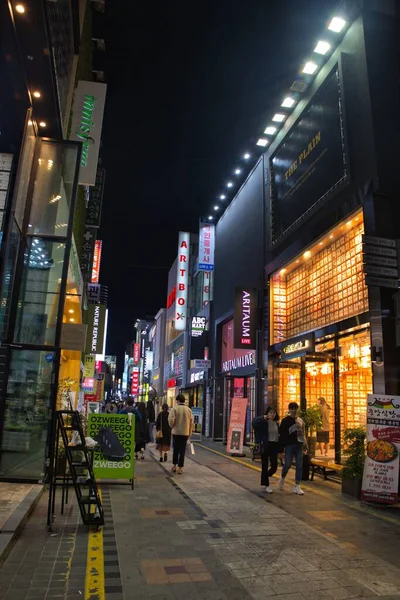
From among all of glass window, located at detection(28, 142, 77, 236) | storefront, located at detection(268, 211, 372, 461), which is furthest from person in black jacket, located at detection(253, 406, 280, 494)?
glass window, located at detection(28, 142, 77, 236)

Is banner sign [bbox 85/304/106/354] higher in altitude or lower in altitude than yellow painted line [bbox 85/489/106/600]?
higher

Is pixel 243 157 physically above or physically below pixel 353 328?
above

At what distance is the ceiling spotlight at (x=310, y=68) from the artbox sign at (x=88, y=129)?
20.8 feet

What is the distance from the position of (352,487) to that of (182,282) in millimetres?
27435

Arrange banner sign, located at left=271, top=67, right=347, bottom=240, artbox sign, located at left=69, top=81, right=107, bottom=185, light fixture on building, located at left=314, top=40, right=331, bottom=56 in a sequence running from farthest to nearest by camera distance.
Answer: light fixture on building, located at left=314, top=40, right=331, bottom=56 < artbox sign, located at left=69, top=81, right=107, bottom=185 < banner sign, located at left=271, top=67, right=347, bottom=240

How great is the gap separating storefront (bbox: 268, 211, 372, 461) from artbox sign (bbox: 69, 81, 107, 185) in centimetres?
693

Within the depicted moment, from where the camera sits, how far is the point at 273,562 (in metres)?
4.65

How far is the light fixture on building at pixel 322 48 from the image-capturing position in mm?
13023

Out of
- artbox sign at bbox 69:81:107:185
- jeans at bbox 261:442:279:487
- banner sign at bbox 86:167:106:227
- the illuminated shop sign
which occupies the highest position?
banner sign at bbox 86:167:106:227

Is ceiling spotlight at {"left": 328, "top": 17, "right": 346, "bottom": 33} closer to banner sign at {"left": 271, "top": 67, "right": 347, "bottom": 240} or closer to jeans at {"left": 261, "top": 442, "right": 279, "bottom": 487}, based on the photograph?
banner sign at {"left": 271, "top": 67, "right": 347, "bottom": 240}

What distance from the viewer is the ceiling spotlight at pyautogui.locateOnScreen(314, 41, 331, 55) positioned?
13047 mm

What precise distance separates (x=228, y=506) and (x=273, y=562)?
8.99 ft

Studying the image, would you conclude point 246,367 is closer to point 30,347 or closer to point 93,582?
point 30,347

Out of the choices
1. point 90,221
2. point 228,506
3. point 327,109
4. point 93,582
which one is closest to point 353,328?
point 228,506
